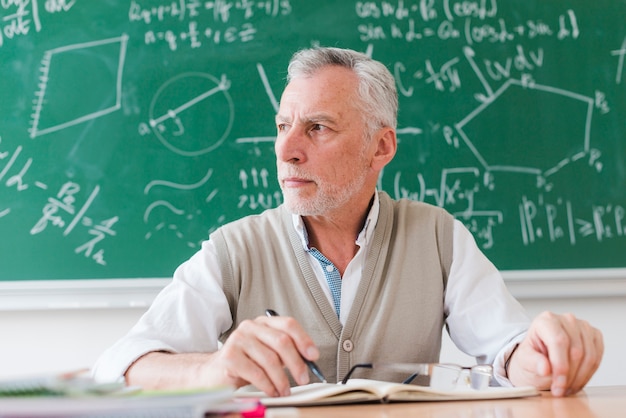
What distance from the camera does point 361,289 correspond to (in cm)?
186

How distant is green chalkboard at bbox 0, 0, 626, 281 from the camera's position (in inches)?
105

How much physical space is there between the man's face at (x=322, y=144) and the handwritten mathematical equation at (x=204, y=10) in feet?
2.58

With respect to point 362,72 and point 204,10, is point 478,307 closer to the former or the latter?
point 362,72

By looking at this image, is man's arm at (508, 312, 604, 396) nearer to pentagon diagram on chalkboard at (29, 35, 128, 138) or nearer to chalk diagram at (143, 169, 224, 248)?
chalk diagram at (143, 169, 224, 248)

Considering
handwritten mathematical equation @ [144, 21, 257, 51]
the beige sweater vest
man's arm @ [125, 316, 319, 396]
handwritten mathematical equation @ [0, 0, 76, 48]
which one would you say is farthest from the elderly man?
handwritten mathematical equation @ [0, 0, 76, 48]

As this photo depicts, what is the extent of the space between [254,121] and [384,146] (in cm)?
69

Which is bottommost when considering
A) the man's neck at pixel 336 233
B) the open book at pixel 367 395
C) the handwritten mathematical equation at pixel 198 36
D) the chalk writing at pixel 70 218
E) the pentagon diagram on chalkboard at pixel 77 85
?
the open book at pixel 367 395

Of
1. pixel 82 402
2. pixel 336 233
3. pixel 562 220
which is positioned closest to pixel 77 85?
pixel 336 233

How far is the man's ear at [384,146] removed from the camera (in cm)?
216

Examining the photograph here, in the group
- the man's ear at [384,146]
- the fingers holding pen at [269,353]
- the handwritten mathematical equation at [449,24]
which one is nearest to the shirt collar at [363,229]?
the man's ear at [384,146]

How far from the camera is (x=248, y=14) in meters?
2.76

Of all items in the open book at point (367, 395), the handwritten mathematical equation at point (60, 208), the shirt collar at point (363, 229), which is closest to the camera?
the open book at point (367, 395)

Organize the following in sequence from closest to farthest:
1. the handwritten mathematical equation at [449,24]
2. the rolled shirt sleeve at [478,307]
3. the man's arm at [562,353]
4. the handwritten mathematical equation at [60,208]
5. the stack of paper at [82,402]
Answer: the stack of paper at [82,402], the man's arm at [562,353], the rolled shirt sleeve at [478,307], the handwritten mathematical equation at [60,208], the handwritten mathematical equation at [449,24]

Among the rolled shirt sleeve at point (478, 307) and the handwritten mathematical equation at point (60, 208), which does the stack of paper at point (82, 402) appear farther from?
the handwritten mathematical equation at point (60, 208)
